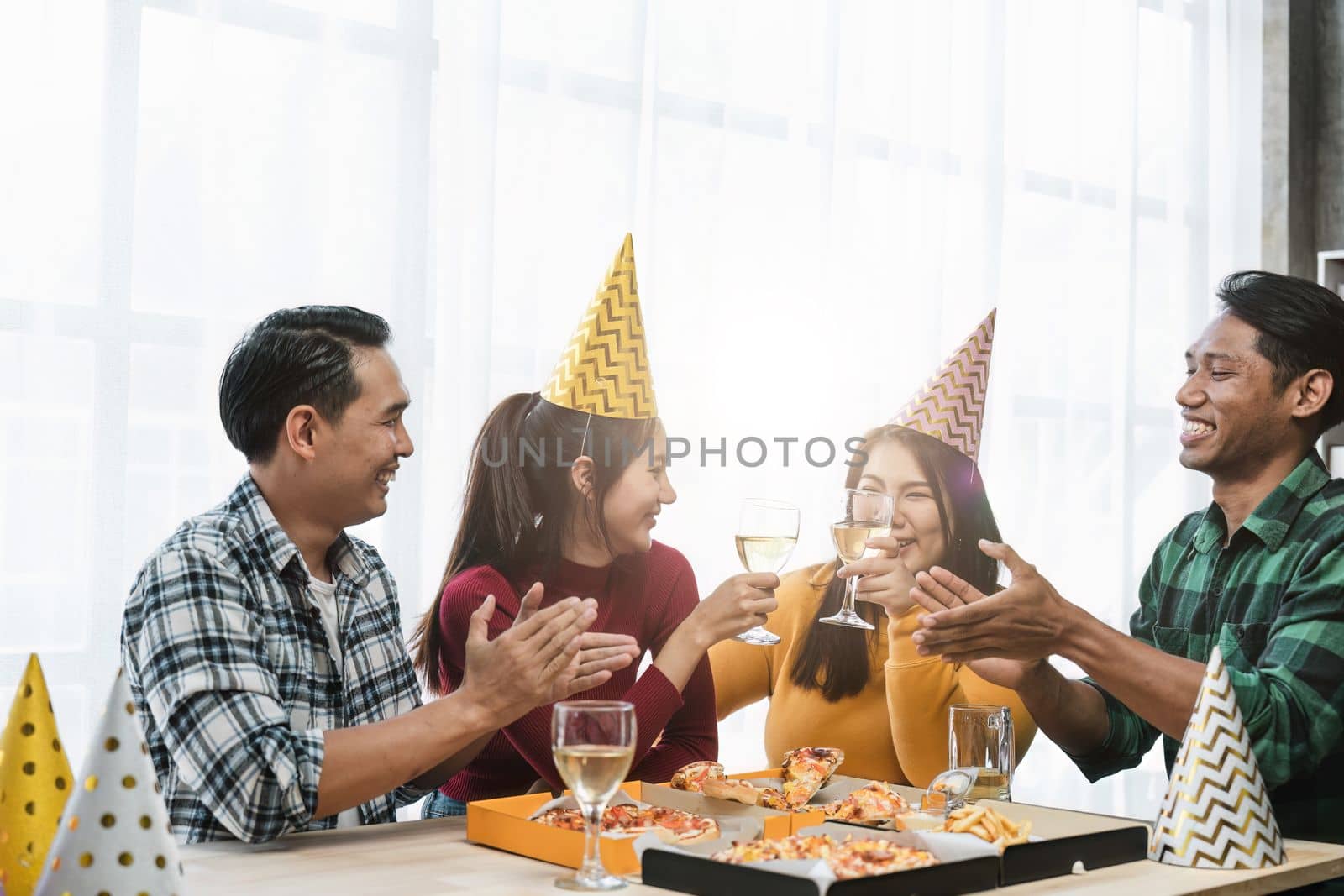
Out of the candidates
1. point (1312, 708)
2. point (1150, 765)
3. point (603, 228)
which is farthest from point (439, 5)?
point (1150, 765)

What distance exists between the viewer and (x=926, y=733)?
2.14m

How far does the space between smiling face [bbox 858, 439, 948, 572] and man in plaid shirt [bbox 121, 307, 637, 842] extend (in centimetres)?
86

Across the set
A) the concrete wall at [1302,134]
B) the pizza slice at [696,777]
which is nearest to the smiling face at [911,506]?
the pizza slice at [696,777]

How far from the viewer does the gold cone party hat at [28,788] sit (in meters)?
1.02

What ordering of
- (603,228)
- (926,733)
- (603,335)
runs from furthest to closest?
(603,228) → (926,733) → (603,335)

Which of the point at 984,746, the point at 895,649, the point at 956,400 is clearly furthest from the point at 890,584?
the point at 984,746

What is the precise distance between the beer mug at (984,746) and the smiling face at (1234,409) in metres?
0.70

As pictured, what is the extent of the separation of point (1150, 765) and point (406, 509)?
8.72 ft

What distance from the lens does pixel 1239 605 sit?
6.00 ft

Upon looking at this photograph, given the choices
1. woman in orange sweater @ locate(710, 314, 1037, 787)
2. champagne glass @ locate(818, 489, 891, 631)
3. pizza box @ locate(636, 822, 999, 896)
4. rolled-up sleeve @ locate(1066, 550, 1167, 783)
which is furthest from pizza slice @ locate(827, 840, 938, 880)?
woman in orange sweater @ locate(710, 314, 1037, 787)

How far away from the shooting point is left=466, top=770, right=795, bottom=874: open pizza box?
1.20 metres

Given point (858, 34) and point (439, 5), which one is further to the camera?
point (858, 34)

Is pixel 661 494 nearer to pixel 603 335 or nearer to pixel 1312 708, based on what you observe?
pixel 603 335

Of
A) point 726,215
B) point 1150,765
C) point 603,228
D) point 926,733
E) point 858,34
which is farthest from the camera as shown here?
point 1150,765
